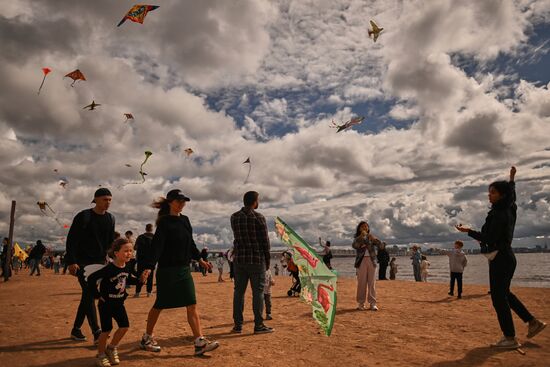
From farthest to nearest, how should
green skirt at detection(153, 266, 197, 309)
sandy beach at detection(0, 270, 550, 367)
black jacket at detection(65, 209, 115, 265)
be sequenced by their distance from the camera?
1. black jacket at detection(65, 209, 115, 265)
2. green skirt at detection(153, 266, 197, 309)
3. sandy beach at detection(0, 270, 550, 367)

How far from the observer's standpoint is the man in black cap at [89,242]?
17.6 feet

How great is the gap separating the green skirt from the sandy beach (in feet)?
2.32

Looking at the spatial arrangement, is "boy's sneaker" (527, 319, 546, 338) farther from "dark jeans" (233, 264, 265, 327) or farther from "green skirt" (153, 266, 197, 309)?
"green skirt" (153, 266, 197, 309)

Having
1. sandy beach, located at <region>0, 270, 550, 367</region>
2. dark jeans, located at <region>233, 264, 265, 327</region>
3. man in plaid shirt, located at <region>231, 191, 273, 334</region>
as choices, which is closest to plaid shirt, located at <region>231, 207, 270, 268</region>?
man in plaid shirt, located at <region>231, 191, 273, 334</region>

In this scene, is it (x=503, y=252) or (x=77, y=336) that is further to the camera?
(x=77, y=336)

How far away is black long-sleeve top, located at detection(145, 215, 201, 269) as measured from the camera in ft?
16.1

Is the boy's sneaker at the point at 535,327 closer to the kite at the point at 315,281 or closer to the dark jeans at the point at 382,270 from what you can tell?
the kite at the point at 315,281

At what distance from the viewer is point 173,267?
16.4 feet

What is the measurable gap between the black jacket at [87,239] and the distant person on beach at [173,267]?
41.2 inches

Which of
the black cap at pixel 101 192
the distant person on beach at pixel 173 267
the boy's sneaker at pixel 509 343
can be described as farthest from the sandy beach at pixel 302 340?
the black cap at pixel 101 192

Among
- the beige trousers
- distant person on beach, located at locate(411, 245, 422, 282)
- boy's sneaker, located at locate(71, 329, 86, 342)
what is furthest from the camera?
distant person on beach, located at locate(411, 245, 422, 282)

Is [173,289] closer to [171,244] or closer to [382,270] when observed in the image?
[171,244]

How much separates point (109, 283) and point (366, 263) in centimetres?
642

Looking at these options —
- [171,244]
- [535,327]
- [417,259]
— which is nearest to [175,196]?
[171,244]
